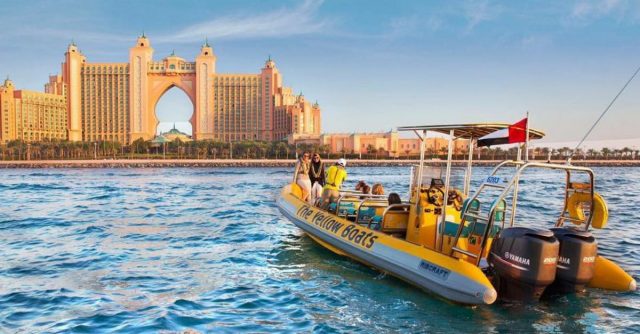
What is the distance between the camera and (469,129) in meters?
8.65

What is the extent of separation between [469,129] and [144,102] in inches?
6741

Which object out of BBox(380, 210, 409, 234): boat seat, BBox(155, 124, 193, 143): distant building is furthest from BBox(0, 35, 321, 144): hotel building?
BBox(380, 210, 409, 234): boat seat

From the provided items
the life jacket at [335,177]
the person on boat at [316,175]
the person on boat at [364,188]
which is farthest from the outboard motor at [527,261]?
the person on boat at [316,175]

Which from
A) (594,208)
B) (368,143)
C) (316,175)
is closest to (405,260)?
(594,208)

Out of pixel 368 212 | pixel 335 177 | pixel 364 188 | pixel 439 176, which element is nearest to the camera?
pixel 439 176

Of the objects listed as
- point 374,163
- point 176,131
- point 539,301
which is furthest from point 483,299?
point 176,131

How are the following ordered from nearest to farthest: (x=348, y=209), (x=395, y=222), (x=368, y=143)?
(x=395, y=222) < (x=348, y=209) < (x=368, y=143)

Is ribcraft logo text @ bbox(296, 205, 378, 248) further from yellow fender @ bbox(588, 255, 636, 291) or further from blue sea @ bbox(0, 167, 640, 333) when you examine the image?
yellow fender @ bbox(588, 255, 636, 291)

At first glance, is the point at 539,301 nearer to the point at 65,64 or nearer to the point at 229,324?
the point at 229,324

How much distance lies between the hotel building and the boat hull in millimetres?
156354

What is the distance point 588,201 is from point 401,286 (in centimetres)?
326

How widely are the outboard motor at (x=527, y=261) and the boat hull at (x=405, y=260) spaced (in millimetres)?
369

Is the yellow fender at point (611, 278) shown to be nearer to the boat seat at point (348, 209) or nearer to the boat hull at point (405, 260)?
the boat hull at point (405, 260)

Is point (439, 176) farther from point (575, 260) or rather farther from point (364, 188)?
point (364, 188)
